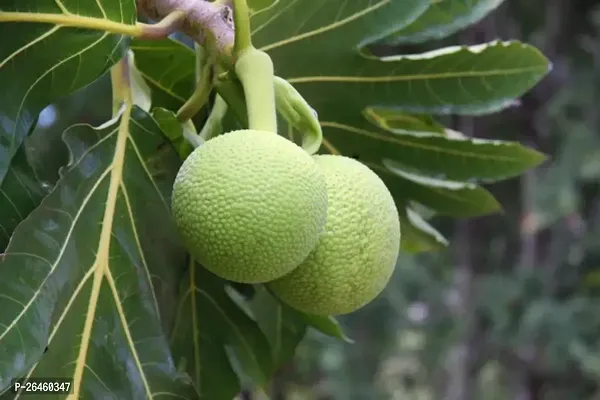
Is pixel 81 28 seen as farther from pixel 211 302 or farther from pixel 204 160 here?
pixel 211 302

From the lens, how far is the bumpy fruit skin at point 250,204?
1.77 ft

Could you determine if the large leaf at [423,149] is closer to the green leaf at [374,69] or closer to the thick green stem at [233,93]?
the green leaf at [374,69]

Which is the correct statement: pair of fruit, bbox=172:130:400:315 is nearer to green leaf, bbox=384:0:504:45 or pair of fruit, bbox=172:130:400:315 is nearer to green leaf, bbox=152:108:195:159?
green leaf, bbox=152:108:195:159

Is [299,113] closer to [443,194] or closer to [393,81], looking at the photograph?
[393,81]

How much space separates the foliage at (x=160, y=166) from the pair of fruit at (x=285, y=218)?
98 mm

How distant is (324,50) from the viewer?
0.80 m

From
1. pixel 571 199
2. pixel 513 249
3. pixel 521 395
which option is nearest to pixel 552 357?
pixel 521 395

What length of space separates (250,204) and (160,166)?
17 centimetres

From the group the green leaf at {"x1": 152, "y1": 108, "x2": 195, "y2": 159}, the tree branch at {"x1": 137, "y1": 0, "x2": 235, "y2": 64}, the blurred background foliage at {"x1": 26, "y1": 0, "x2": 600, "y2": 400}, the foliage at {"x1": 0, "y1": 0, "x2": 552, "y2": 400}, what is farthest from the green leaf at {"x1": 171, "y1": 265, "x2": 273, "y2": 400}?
the blurred background foliage at {"x1": 26, "y1": 0, "x2": 600, "y2": 400}

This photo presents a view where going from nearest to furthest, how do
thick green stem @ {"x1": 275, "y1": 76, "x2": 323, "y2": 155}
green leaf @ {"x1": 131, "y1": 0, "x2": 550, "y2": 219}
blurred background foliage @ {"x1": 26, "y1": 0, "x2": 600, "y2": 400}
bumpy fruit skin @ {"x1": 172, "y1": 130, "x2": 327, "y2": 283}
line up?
bumpy fruit skin @ {"x1": 172, "y1": 130, "x2": 327, "y2": 283} < thick green stem @ {"x1": 275, "y1": 76, "x2": 323, "y2": 155} < green leaf @ {"x1": 131, "y1": 0, "x2": 550, "y2": 219} < blurred background foliage @ {"x1": 26, "y1": 0, "x2": 600, "y2": 400}

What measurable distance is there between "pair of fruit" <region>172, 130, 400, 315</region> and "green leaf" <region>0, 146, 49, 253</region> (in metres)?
0.13

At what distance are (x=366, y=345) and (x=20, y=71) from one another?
2.32 metres

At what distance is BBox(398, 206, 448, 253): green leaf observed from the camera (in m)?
0.93

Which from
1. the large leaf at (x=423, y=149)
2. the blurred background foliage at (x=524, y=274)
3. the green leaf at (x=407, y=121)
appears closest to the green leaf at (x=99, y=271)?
the large leaf at (x=423, y=149)
